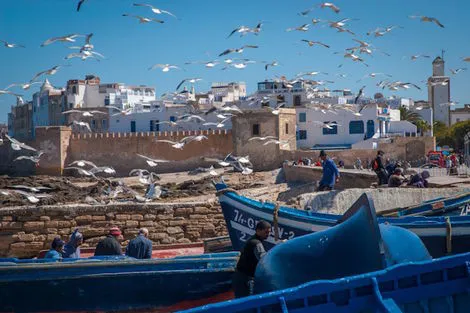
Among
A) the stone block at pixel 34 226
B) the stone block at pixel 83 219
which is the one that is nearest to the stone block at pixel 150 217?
the stone block at pixel 83 219

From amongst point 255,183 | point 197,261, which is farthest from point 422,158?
point 197,261

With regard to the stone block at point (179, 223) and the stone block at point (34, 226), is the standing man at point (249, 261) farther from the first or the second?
the stone block at point (34, 226)

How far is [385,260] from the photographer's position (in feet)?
16.8

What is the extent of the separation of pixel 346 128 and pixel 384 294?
4244 centimetres

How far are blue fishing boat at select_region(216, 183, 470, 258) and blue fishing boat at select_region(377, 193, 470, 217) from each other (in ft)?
3.34

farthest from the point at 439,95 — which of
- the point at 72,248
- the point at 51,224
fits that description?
the point at 72,248

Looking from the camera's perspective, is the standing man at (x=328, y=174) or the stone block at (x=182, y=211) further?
the standing man at (x=328, y=174)

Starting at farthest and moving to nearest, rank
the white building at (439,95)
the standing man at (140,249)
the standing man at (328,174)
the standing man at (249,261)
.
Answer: the white building at (439,95), the standing man at (328,174), the standing man at (140,249), the standing man at (249,261)

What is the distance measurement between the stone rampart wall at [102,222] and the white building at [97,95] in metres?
55.1

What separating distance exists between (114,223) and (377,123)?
3692 cm

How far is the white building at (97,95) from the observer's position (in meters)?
67.3

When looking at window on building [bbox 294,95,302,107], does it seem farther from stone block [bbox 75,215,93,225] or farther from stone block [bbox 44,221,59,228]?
stone block [bbox 44,221,59,228]

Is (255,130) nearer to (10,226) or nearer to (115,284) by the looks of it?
(10,226)

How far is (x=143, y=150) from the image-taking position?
46688 millimetres
